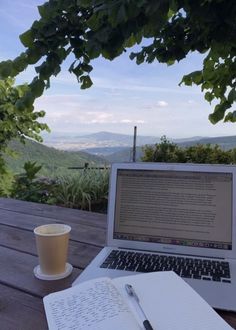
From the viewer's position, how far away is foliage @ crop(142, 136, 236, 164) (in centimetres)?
384

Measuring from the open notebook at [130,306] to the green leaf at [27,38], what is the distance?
816 millimetres

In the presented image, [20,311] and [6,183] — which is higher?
[6,183]

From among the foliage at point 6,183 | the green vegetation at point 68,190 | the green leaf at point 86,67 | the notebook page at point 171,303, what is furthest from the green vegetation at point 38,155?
the notebook page at point 171,303

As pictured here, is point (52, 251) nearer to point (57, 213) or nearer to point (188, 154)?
point (57, 213)

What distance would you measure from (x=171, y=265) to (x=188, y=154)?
330cm

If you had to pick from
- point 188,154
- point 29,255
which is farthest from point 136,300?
point 188,154

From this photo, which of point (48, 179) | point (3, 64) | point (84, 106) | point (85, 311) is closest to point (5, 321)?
point (85, 311)

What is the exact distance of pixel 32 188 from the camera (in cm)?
308

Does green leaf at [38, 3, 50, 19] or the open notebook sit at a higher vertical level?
green leaf at [38, 3, 50, 19]

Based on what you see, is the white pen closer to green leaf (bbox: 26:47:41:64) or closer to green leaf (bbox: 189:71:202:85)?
green leaf (bbox: 26:47:41:64)


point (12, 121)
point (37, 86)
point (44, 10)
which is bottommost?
point (37, 86)

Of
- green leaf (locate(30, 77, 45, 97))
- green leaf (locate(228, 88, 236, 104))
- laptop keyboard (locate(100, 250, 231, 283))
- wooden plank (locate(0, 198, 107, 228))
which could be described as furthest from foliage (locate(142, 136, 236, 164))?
laptop keyboard (locate(100, 250, 231, 283))

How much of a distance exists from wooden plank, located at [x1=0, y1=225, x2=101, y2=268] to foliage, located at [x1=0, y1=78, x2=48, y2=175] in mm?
3497

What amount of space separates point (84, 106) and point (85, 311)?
22.8ft
